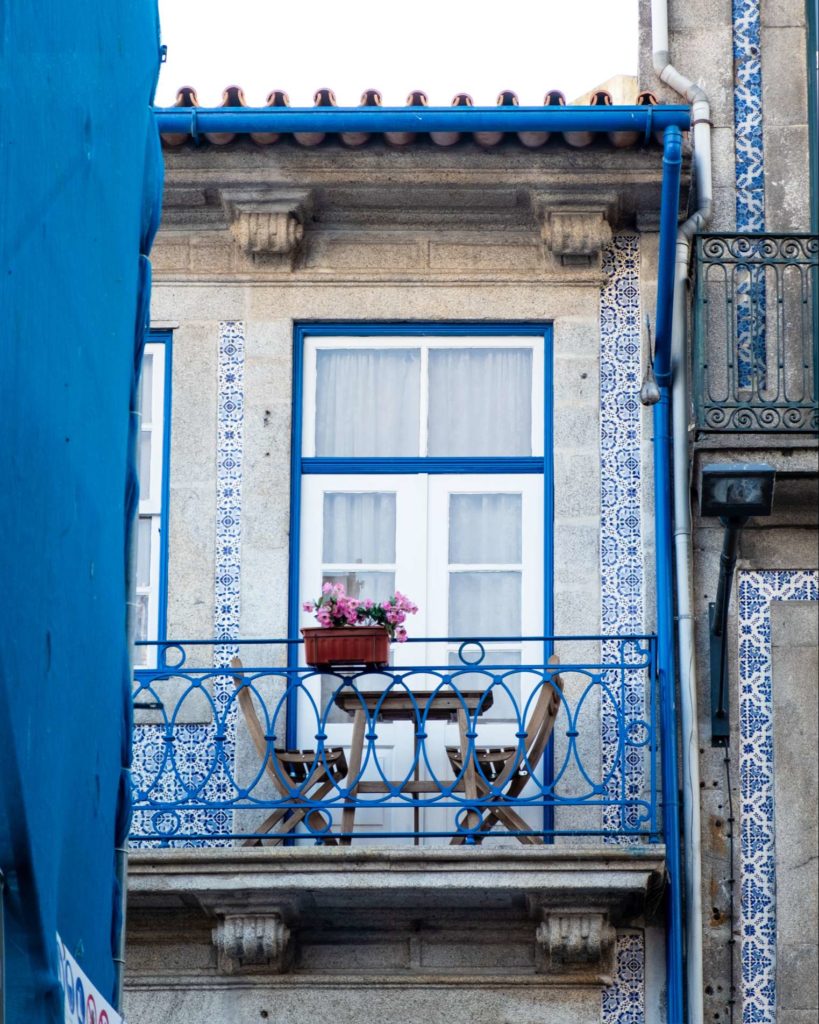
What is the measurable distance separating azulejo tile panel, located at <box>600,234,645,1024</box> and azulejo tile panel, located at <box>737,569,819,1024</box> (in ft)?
1.34

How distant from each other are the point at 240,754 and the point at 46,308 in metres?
4.24

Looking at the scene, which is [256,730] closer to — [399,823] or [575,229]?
[399,823]

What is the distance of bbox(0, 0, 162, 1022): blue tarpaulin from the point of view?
562 cm

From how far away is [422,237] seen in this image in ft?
34.9

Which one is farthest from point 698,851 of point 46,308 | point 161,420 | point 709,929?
point 46,308

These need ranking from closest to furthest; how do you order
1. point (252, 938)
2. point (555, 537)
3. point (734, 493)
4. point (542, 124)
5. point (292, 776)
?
point (734, 493)
point (252, 938)
point (292, 776)
point (542, 124)
point (555, 537)

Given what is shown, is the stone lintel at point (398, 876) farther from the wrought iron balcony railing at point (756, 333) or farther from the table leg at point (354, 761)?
the wrought iron balcony railing at point (756, 333)

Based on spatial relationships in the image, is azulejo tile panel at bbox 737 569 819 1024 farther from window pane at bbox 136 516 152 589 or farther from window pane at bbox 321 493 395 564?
window pane at bbox 136 516 152 589

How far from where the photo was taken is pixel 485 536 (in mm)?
10391

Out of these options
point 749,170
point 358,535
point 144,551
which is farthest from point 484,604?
point 749,170

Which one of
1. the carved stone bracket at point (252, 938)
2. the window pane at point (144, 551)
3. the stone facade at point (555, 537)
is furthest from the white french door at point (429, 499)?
the carved stone bracket at point (252, 938)

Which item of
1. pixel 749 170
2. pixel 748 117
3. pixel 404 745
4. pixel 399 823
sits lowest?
pixel 399 823

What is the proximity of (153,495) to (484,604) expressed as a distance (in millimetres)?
1467

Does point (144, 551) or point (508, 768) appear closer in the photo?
point (508, 768)
